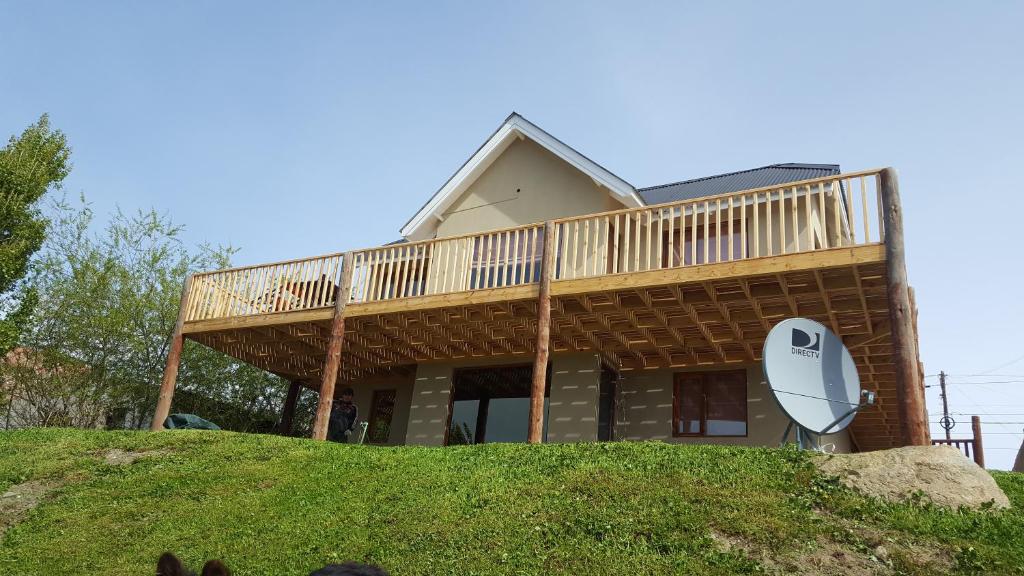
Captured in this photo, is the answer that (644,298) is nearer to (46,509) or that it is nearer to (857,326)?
(857,326)

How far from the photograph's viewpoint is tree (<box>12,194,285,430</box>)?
2092 cm

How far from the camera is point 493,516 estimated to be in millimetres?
8586

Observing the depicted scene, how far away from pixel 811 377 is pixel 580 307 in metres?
4.41

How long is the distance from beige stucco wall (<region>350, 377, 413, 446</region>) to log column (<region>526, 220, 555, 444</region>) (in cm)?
674

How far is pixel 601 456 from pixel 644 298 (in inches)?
129

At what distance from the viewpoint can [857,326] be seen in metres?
13.1

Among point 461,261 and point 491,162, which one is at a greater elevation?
point 491,162

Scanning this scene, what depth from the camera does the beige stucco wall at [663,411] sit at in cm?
1451

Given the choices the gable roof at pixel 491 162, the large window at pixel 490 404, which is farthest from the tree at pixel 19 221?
the large window at pixel 490 404

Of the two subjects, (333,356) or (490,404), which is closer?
(333,356)

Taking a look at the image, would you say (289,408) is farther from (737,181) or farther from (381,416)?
(737,181)

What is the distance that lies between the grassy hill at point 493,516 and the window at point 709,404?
5.10 m

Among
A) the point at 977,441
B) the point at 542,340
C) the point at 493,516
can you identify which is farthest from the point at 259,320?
the point at 977,441

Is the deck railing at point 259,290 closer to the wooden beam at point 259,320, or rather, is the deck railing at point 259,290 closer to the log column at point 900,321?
the wooden beam at point 259,320
